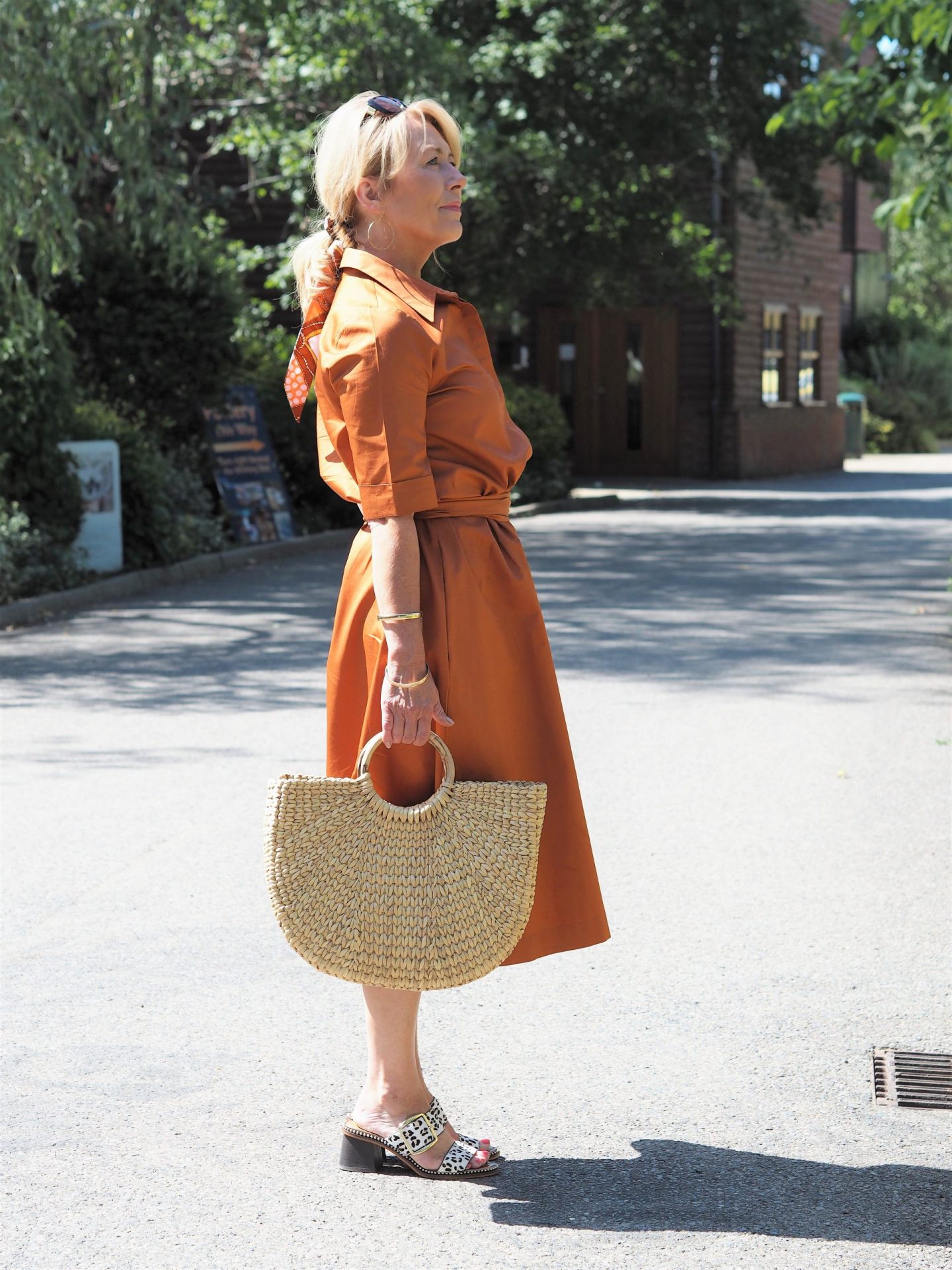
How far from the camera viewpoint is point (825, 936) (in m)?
Result: 5.04

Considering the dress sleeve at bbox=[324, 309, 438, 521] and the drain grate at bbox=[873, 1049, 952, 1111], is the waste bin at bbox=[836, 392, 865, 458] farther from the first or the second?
the dress sleeve at bbox=[324, 309, 438, 521]

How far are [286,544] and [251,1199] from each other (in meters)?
13.9

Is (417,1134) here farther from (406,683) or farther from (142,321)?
(142,321)

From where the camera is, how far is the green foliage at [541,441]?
23.3m

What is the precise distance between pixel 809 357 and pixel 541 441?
36.2ft

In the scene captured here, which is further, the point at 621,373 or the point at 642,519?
the point at 621,373

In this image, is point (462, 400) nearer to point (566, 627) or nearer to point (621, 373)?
point (566, 627)

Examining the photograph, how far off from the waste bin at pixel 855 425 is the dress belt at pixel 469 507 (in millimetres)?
32731

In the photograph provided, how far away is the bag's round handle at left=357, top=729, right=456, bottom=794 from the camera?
3311 mm

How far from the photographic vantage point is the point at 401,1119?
3.51 metres

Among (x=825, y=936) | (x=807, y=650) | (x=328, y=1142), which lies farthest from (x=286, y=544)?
(x=328, y=1142)

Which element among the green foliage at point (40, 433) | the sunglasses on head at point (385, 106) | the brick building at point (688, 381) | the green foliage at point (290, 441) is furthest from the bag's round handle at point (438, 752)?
the brick building at point (688, 381)

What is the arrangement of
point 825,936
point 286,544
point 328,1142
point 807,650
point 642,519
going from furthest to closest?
point 642,519 → point 286,544 → point 807,650 → point 825,936 → point 328,1142

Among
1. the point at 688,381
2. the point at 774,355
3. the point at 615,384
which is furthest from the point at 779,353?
the point at 615,384
